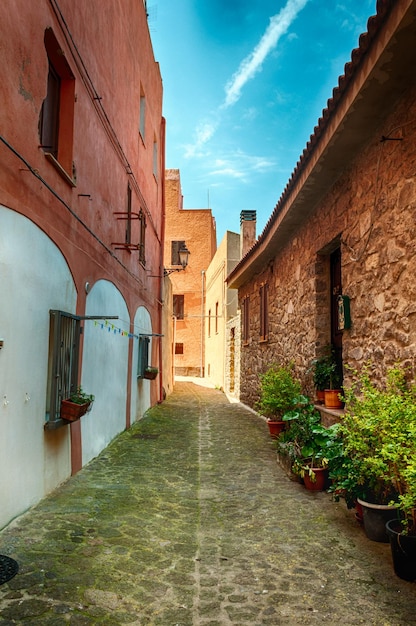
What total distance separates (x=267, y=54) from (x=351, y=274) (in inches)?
305

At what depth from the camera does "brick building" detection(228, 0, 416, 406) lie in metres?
3.71

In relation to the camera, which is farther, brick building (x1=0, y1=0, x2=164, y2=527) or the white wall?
brick building (x1=0, y1=0, x2=164, y2=527)

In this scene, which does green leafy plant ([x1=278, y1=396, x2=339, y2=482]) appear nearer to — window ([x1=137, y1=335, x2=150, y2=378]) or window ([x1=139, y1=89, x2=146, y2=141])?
window ([x1=137, y1=335, x2=150, y2=378])

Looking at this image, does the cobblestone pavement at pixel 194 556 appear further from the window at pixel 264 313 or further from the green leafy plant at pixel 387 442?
the window at pixel 264 313

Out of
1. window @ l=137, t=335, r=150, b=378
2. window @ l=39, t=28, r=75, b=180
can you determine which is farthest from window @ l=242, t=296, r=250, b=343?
window @ l=39, t=28, r=75, b=180

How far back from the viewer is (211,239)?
2930cm

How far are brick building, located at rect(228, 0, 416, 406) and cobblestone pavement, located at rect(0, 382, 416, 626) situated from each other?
1.55 metres

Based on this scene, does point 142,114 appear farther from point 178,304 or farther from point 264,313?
point 178,304

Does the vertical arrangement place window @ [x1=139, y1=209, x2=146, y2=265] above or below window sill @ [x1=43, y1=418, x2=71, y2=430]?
above

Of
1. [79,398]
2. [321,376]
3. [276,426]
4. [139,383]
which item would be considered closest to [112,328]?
[79,398]

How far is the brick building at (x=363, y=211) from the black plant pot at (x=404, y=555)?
137 centimetres

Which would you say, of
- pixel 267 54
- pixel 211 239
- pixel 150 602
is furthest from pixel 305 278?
pixel 211 239

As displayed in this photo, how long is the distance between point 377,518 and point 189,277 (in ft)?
81.6

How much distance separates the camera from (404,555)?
2.83 m
